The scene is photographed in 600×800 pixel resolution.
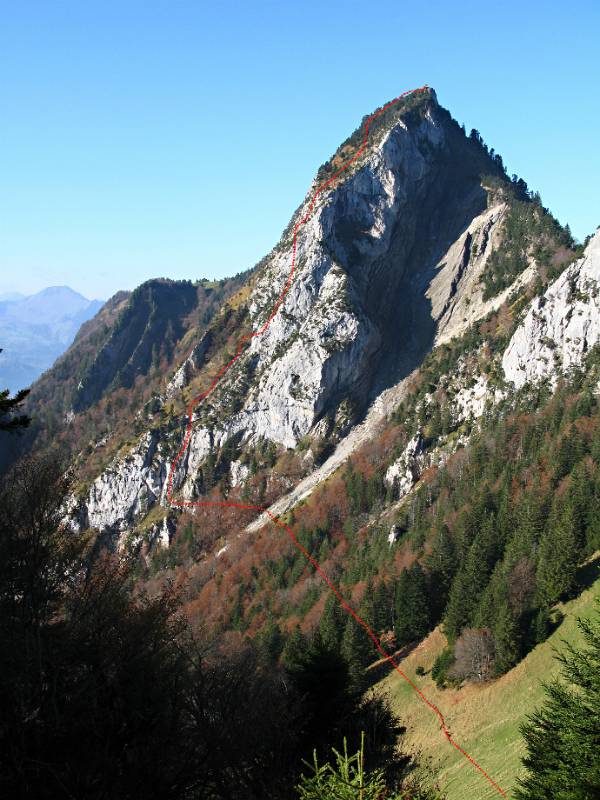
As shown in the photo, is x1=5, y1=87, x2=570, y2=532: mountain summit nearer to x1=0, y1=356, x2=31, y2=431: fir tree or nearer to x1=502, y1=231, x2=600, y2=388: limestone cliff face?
x1=502, y1=231, x2=600, y2=388: limestone cliff face

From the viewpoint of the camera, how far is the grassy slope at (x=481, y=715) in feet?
94.9

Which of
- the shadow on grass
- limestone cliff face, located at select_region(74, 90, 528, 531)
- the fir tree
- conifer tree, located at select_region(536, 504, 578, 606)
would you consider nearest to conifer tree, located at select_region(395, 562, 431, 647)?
the shadow on grass

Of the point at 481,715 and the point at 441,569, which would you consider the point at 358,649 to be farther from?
the point at 481,715

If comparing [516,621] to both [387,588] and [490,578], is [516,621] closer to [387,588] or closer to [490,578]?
[490,578]

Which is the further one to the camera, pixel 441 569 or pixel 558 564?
pixel 441 569

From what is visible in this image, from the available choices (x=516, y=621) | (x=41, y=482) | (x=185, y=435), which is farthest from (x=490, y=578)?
(x=185, y=435)

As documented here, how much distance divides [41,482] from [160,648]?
231 inches

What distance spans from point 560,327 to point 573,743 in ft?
317

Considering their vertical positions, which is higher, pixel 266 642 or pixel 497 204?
pixel 497 204

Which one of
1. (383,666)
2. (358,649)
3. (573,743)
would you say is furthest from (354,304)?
(573,743)

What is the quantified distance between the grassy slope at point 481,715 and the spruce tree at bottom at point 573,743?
1172 cm

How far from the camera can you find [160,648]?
1595 cm

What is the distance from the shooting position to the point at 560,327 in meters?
99.8

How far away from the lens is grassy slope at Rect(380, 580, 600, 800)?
94.9 ft
